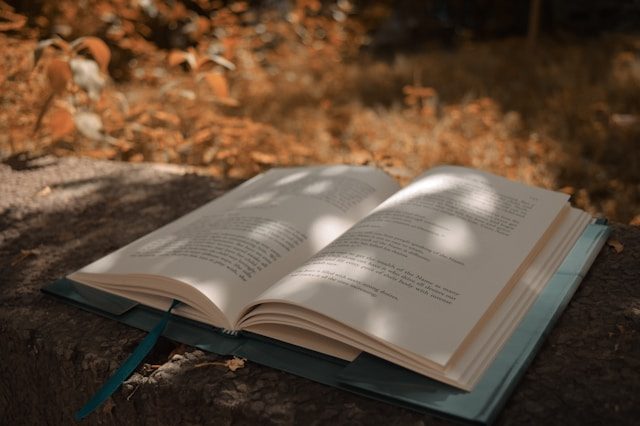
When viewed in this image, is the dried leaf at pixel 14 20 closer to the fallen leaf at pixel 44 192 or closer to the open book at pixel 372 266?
the fallen leaf at pixel 44 192

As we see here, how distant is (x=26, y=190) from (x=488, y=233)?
4.19ft

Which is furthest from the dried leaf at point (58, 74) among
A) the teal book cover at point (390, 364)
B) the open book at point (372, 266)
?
the teal book cover at point (390, 364)

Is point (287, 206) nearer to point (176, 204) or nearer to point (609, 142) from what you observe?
point (176, 204)

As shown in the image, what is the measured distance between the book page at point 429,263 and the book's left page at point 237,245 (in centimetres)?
10

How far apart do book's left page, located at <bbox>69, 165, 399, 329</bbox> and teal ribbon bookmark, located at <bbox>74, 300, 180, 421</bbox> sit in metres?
0.07

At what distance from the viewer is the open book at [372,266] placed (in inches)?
36.5

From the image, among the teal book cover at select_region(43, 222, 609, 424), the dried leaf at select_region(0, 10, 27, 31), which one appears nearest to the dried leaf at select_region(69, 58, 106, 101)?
the dried leaf at select_region(0, 10, 27, 31)

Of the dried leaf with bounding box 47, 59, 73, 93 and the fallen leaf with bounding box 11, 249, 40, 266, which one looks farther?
the dried leaf with bounding box 47, 59, 73, 93

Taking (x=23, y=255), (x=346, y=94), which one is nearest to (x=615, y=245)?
(x=23, y=255)

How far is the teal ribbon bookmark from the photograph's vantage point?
0.99m

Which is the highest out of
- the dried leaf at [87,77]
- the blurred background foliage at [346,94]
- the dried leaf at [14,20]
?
the dried leaf at [14,20]

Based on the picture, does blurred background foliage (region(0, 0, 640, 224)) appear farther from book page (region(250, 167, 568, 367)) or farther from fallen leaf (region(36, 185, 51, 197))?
book page (region(250, 167, 568, 367))

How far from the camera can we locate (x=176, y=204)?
1687 mm

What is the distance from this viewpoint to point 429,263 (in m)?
1.05
